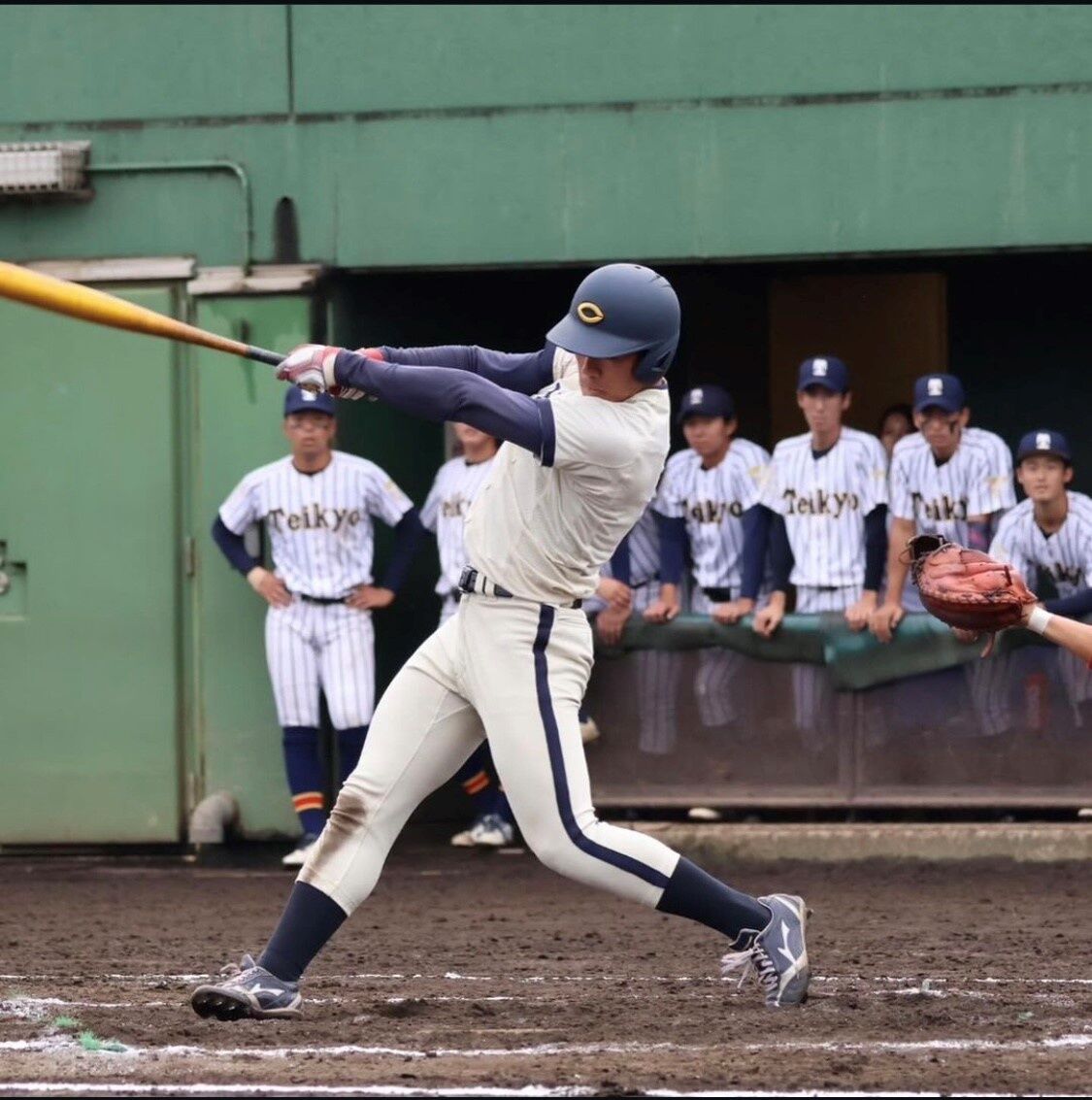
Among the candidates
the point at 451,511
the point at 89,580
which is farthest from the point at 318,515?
the point at 89,580

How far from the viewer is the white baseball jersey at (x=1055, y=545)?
7957mm

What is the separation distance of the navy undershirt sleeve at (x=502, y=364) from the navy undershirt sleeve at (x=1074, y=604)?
10.2 ft

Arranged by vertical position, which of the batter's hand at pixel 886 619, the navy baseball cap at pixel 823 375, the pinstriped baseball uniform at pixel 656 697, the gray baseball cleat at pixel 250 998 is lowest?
the gray baseball cleat at pixel 250 998

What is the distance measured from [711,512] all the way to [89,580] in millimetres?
2432

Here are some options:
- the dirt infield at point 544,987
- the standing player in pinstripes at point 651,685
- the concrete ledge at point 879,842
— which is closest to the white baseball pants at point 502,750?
the dirt infield at point 544,987

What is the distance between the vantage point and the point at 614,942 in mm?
6562

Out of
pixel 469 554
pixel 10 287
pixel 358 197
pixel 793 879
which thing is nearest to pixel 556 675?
pixel 469 554

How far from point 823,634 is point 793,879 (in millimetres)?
953

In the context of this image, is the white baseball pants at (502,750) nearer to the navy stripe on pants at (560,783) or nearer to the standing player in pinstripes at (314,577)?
the navy stripe on pants at (560,783)

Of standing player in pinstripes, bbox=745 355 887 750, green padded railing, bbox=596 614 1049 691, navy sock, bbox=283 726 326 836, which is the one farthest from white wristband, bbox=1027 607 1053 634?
navy sock, bbox=283 726 326 836

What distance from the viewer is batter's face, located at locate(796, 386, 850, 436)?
8305mm

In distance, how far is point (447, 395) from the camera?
469 cm

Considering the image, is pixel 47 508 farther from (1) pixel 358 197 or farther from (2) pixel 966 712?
(2) pixel 966 712

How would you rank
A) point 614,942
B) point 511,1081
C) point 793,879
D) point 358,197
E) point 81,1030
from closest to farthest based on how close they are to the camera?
point 511,1081 < point 81,1030 < point 614,942 < point 793,879 < point 358,197
